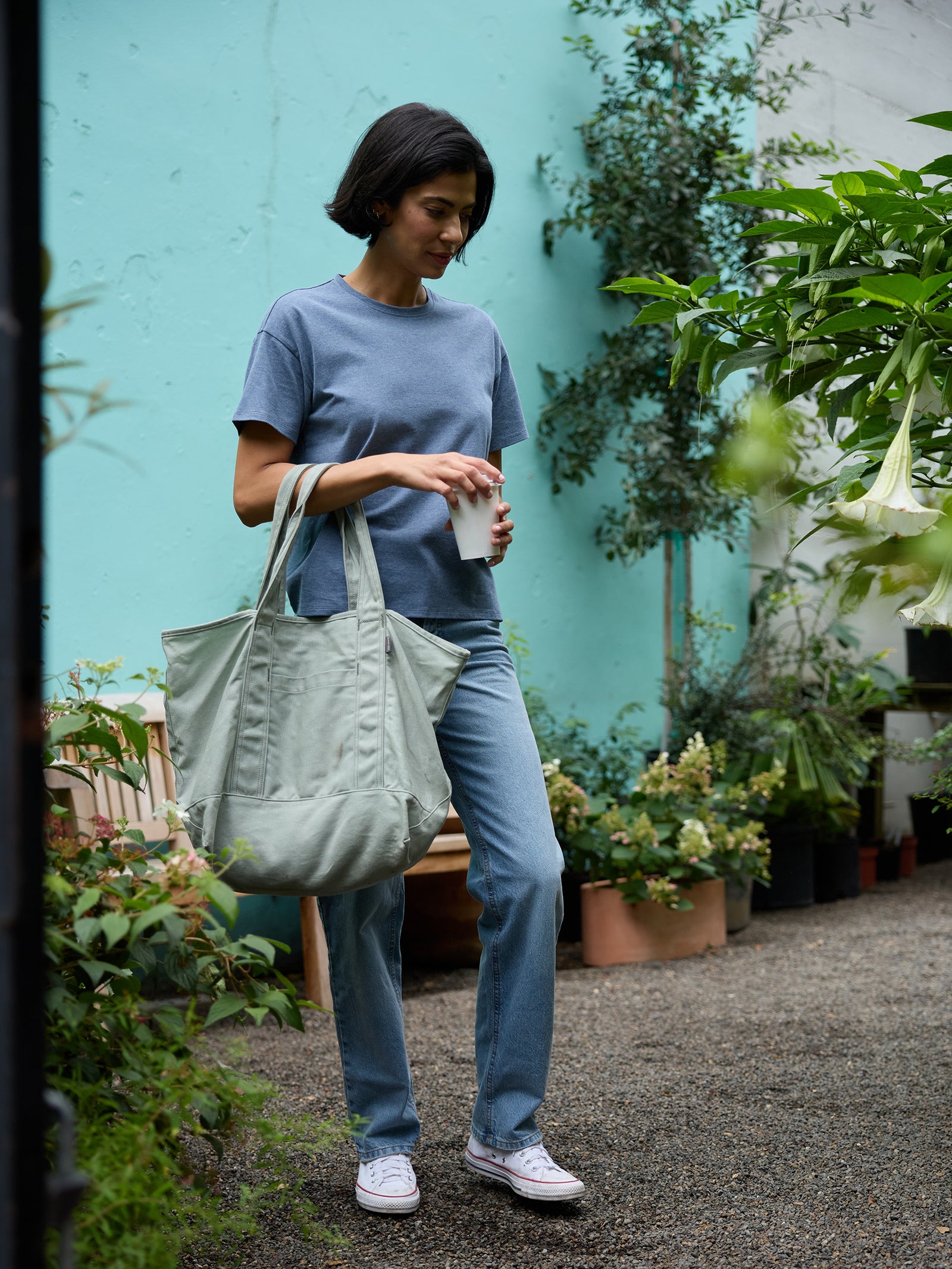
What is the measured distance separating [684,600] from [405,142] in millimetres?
2893

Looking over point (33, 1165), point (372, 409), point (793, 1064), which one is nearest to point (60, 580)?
point (372, 409)

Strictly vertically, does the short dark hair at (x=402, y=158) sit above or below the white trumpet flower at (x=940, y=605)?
above

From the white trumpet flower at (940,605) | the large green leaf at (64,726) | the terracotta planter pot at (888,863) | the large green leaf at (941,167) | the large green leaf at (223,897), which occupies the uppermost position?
the large green leaf at (941,167)

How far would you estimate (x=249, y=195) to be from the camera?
3.39 metres

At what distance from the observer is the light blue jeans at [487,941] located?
1724 mm

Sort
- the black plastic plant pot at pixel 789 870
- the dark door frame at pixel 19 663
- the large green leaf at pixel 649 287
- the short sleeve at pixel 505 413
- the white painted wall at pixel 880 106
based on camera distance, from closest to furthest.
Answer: the dark door frame at pixel 19 663, the large green leaf at pixel 649 287, the white painted wall at pixel 880 106, the short sleeve at pixel 505 413, the black plastic plant pot at pixel 789 870

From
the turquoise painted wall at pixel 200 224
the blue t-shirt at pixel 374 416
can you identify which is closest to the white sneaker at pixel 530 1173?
the blue t-shirt at pixel 374 416

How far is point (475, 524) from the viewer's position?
1.68 meters

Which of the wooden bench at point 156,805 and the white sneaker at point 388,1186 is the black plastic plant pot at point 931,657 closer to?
the wooden bench at point 156,805

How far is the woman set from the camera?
1722 mm

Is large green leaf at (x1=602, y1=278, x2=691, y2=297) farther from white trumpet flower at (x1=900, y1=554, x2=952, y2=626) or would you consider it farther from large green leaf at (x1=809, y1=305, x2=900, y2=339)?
white trumpet flower at (x1=900, y1=554, x2=952, y2=626)

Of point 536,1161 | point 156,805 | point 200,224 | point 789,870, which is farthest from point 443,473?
point 789,870

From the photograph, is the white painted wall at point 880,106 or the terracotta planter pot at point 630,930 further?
the terracotta planter pot at point 630,930

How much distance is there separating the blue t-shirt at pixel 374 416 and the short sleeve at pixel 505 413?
0.19m
